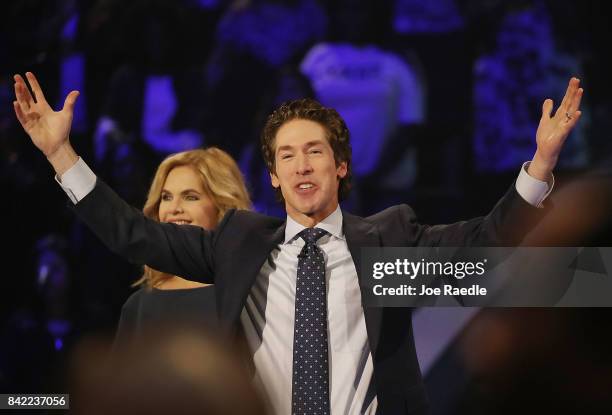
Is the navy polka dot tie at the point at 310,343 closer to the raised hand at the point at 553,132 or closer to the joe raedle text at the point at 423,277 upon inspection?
the joe raedle text at the point at 423,277

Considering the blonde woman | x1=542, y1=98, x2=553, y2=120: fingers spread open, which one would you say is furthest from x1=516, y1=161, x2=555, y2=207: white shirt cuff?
the blonde woman

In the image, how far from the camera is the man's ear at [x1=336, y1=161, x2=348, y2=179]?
6.22 ft

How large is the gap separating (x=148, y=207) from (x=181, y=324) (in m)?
0.39

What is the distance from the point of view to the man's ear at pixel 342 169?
190cm

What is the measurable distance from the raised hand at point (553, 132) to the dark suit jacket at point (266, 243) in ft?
0.22

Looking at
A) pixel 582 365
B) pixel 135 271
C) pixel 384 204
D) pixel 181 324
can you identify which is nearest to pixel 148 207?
pixel 181 324

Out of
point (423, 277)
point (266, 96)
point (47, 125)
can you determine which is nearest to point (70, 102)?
point (47, 125)

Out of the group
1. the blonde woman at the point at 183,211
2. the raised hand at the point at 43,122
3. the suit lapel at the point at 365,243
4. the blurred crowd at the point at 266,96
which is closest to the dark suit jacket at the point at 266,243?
the suit lapel at the point at 365,243

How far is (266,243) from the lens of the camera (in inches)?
68.4

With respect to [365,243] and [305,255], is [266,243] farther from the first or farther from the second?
[365,243]

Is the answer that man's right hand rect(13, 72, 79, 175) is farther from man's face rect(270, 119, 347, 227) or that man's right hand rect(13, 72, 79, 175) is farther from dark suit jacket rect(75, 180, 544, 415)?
man's face rect(270, 119, 347, 227)

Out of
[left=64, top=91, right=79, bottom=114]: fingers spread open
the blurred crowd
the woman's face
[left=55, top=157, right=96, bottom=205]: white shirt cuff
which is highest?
the blurred crowd

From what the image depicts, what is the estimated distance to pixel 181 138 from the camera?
11.7ft
